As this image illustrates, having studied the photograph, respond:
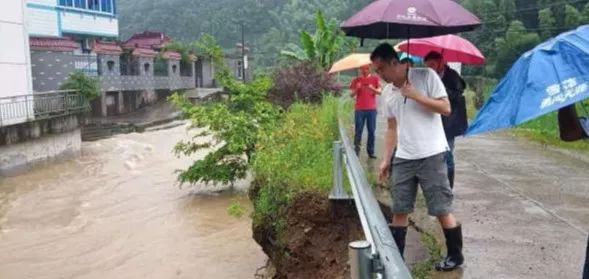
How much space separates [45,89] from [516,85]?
28383 millimetres

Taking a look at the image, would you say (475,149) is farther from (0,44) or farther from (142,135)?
(142,135)

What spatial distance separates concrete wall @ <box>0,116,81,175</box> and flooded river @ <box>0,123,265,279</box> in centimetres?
44

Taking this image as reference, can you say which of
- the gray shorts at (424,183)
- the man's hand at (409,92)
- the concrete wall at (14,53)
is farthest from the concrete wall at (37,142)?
the man's hand at (409,92)

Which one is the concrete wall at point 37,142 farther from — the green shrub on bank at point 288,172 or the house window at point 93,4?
the house window at point 93,4

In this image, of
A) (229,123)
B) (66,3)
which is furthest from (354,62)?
(66,3)

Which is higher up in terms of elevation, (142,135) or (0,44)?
(0,44)

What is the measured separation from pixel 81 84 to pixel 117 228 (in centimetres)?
1708

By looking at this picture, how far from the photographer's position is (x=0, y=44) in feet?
62.7

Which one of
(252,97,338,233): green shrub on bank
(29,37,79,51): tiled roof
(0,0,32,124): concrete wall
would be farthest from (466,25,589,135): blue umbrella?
(29,37,79,51): tiled roof

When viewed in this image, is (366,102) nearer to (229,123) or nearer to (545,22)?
(229,123)

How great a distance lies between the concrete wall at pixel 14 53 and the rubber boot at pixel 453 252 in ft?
56.8

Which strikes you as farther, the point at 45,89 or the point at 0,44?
the point at 45,89

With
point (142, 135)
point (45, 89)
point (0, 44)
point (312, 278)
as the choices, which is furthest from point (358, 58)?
point (45, 89)

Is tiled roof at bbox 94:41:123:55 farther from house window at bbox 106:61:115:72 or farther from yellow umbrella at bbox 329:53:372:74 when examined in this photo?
yellow umbrella at bbox 329:53:372:74
